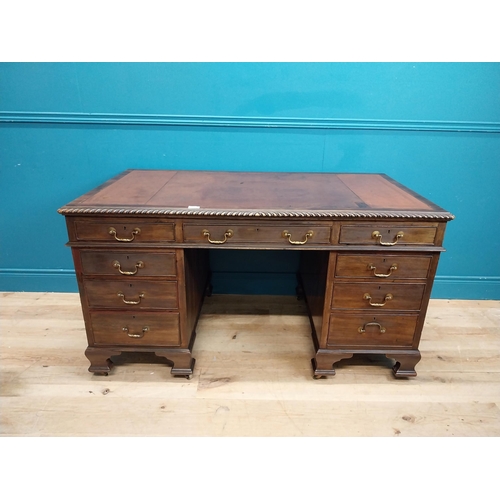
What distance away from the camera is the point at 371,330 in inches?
67.0

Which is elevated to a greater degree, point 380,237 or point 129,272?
point 380,237

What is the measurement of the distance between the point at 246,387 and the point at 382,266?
0.88m

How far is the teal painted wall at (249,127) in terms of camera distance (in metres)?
2.02

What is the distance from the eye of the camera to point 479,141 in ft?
7.06

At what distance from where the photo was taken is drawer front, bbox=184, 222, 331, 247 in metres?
1.51

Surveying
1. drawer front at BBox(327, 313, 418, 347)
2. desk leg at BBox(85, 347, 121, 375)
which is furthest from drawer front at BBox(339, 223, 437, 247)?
desk leg at BBox(85, 347, 121, 375)

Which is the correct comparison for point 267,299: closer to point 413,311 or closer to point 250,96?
point 413,311

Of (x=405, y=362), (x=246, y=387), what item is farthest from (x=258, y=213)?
(x=405, y=362)

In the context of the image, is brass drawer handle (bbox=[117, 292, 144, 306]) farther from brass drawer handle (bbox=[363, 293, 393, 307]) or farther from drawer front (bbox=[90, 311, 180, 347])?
brass drawer handle (bbox=[363, 293, 393, 307])

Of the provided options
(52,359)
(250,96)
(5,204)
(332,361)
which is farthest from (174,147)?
(332,361)

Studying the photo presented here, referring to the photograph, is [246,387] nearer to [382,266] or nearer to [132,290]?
[132,290]

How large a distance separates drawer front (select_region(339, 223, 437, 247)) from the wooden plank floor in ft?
2.47

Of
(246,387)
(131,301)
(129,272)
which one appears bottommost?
(246,387)

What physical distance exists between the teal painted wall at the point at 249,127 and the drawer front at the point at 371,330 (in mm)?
990
